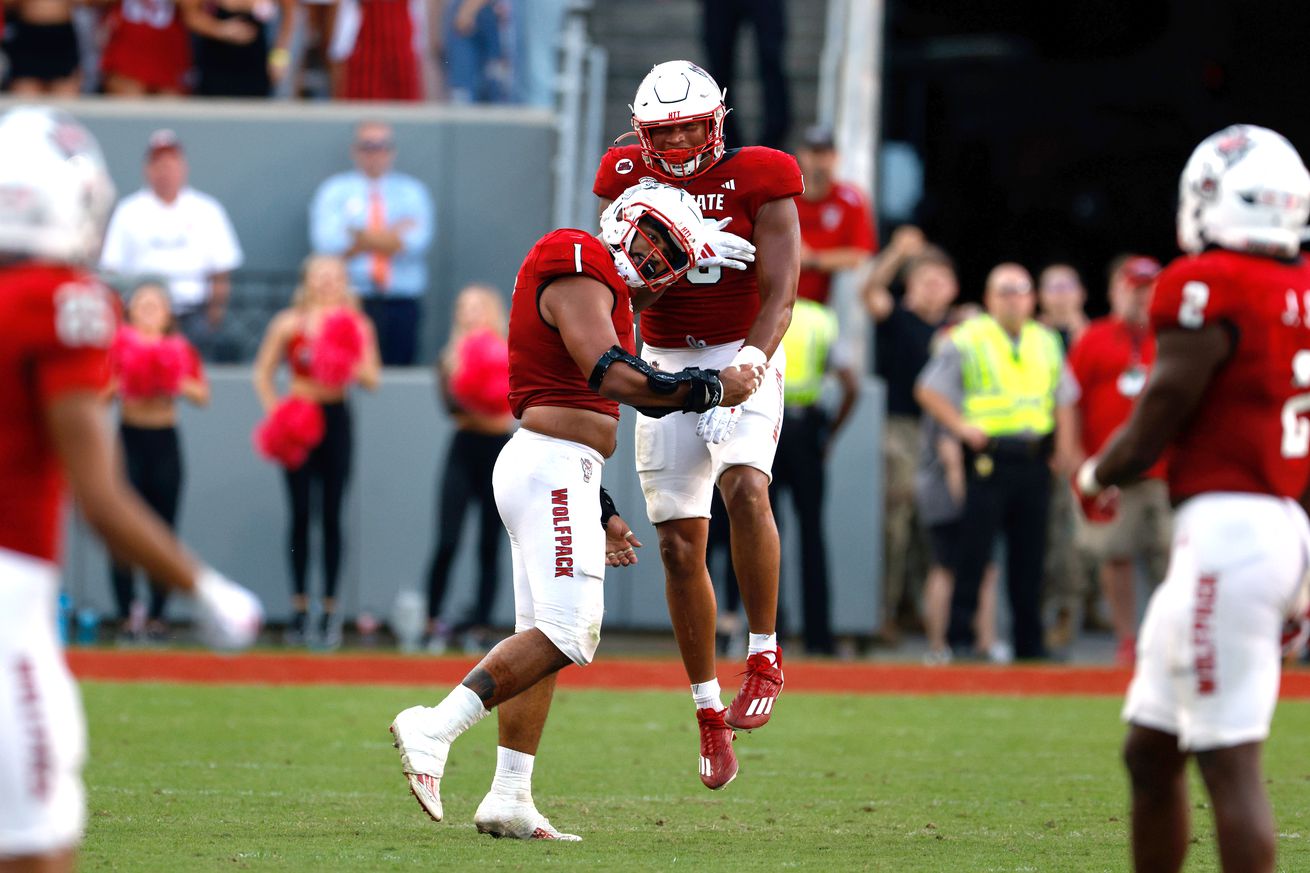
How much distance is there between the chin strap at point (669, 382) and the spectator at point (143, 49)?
10192mm

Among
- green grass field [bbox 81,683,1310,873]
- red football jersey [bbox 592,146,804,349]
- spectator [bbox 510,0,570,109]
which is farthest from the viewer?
spectator [bbox 510,0,570,109]

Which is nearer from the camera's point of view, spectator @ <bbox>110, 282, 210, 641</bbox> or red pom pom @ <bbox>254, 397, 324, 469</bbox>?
spectator @ <bbox>110, 282, 210, 641</bbox>

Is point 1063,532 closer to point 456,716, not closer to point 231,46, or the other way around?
point 231,46

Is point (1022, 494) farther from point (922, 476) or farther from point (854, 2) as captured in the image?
point (854, 2)

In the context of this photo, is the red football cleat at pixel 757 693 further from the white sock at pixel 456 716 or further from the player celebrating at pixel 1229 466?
the player celebrating at pixel 1229 466

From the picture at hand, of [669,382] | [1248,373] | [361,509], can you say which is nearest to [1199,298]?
[1248,373]

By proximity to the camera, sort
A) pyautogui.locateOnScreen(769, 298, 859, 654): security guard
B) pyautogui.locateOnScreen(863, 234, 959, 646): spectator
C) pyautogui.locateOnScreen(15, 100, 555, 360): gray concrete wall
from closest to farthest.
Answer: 1. pyautogui.locateOnScreen(769, 298, 859, 654): security guard
2. pyautogui.locateOnScreen(863, 234, 959, 646): spectator
3. pyautogui.locateOnScreen(15, 100, 555, 360): gray concrete wall

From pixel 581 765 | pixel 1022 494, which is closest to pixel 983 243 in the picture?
pixel 1022 494

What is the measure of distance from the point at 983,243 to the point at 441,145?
8.27 m

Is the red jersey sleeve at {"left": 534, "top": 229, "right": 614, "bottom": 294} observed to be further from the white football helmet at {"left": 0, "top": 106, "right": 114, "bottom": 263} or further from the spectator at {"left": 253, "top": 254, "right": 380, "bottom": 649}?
the spectator at {"left": 253, "top": 254, "right": 380, "bottom": 649}

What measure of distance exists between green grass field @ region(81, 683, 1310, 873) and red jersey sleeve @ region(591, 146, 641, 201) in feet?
7.16

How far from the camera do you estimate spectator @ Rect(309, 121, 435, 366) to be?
46.4 ft

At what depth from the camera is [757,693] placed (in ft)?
22.5

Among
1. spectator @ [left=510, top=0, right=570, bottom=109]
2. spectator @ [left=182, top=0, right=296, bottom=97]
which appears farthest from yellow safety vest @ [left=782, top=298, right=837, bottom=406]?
spectator @ [left=182, top=0, right=296, bottom=97]
